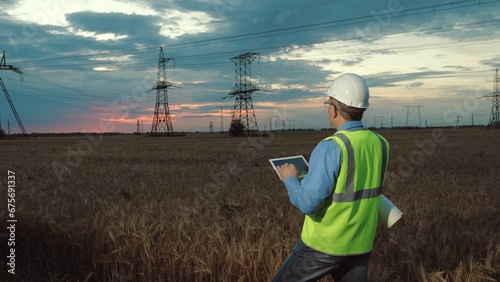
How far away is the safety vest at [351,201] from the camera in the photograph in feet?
10.1

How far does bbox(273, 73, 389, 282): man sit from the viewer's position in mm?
3029

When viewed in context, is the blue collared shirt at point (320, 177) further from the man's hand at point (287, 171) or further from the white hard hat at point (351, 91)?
the white hard hat at point (351, 91)

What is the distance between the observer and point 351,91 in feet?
10.7

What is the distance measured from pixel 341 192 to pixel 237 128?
94.3m

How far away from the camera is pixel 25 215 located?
25.5 ft

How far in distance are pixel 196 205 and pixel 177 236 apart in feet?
8.81

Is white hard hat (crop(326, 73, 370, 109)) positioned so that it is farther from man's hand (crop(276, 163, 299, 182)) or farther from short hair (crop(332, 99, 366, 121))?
man's hand (crop(276, 163, 299, 182))

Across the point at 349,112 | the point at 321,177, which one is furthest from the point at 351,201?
the point at 349,112

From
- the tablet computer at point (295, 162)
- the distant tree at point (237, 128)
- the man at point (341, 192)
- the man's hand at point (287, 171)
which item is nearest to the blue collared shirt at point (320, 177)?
the man at point (341, 192)

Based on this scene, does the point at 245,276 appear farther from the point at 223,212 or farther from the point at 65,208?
the point at 65,208

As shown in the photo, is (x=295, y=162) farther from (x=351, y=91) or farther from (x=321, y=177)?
(x=351, y=91)

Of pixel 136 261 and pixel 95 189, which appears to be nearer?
pixel 136 261

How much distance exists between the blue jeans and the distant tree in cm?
9312

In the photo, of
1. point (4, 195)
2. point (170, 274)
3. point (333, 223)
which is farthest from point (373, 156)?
point (4, 195)
